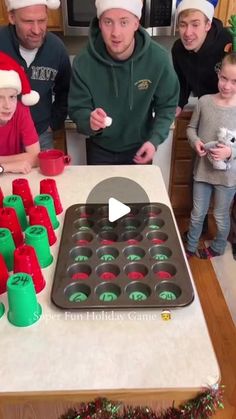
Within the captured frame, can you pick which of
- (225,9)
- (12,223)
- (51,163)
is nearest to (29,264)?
(12,223)

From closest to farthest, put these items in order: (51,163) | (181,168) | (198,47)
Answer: (51,163) < (198,47) < (181,168)

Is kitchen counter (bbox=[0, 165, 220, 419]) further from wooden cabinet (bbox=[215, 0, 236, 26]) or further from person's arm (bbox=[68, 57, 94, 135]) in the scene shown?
wooden cabinet (bbox=[215, 0, 236, 26])

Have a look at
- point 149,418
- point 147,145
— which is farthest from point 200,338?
point 147,145

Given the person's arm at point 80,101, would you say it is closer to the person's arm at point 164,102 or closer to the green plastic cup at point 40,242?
the person's arm at point 164,102

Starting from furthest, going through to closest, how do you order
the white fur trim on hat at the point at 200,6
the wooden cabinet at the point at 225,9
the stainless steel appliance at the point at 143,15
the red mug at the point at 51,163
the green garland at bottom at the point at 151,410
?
the wooden cabinet at the point at 225,9 < the stainless steel appliance at the point at 143,15 < the white fur trim on hat at the point at 200,6 < the red mug at the point at 51,163 < the green garland at bottom at the point at 151,410

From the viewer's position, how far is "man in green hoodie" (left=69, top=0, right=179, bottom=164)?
146 centimetres

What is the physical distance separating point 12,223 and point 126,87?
87 cm

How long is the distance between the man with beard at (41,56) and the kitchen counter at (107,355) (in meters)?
1.24

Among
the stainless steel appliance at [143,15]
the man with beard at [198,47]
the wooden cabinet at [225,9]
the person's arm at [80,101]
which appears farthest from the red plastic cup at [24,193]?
the wooden cabinet at [225,9]

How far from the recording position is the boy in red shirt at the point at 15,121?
1.30 meters

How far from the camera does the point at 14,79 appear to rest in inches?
51.1

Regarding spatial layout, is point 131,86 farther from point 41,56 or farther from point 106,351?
point 106,351

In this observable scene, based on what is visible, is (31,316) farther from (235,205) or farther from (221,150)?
(235,205)
